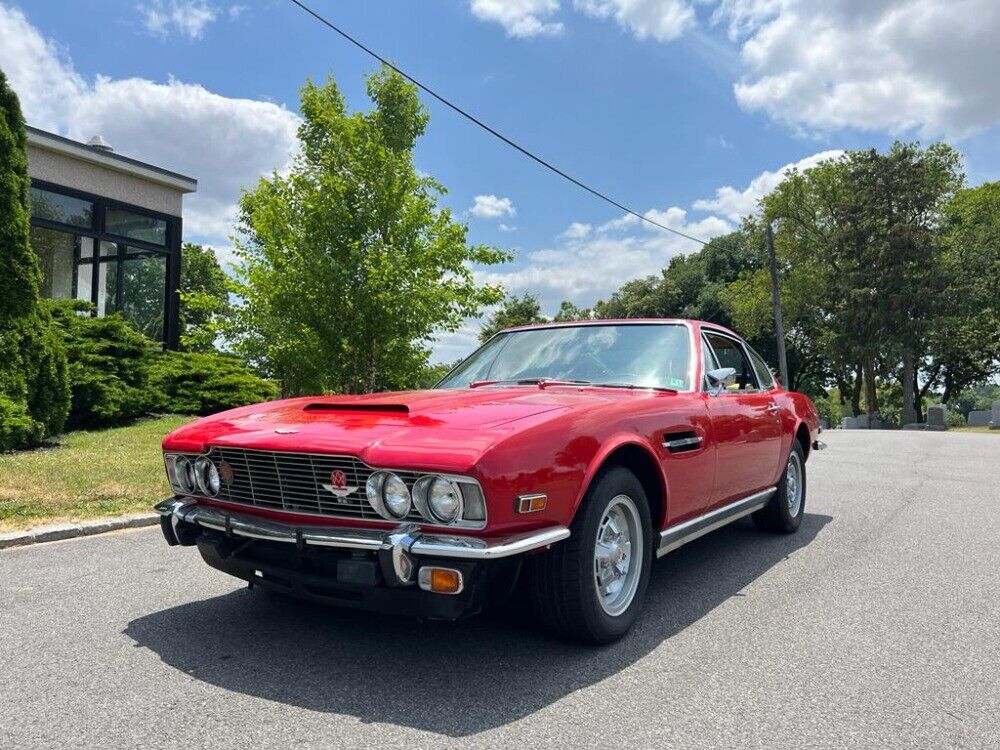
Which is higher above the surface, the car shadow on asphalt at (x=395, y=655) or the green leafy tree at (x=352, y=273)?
the green leafy tree at (x=352, y=273)

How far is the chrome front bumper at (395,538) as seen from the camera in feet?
9.15

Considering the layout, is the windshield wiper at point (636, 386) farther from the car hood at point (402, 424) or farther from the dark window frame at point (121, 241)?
the dark window frame at point (121, 241)

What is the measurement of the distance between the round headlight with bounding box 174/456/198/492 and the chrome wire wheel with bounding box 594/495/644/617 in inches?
76.2

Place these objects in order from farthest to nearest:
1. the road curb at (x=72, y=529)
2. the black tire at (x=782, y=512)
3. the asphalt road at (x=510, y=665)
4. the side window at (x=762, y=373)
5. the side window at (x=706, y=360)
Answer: the side window at (x=762, y=373)
the black tire at (x=782, y=512)
the road curb at (x=72, y=529)
the side window at (x=706, y=360)
the asphalt road at (x=510, y=665)

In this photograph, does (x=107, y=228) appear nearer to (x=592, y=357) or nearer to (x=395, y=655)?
(x=592, y=357)

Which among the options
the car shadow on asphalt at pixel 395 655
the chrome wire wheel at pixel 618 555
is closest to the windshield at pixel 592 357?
the chrome wire wheel at pixel 618 555

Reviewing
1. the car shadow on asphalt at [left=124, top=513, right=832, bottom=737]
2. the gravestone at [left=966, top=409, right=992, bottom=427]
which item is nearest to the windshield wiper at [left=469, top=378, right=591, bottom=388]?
the car shadow on asphalt at [left=124, top=513, right=832, bottom=737]

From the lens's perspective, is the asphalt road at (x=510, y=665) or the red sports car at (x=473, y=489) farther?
the red sports car at (x=473, y=489)

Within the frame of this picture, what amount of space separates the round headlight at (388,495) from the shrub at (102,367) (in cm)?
993

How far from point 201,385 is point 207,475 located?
11.4 meters

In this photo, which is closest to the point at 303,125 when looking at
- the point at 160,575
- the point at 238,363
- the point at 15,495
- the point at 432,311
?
the point at 238,363

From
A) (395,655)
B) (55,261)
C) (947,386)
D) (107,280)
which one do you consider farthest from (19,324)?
(947,386)

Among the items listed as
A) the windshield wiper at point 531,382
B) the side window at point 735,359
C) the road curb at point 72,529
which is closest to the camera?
the windshield wiper at point 531,382

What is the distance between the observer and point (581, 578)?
124 inches
